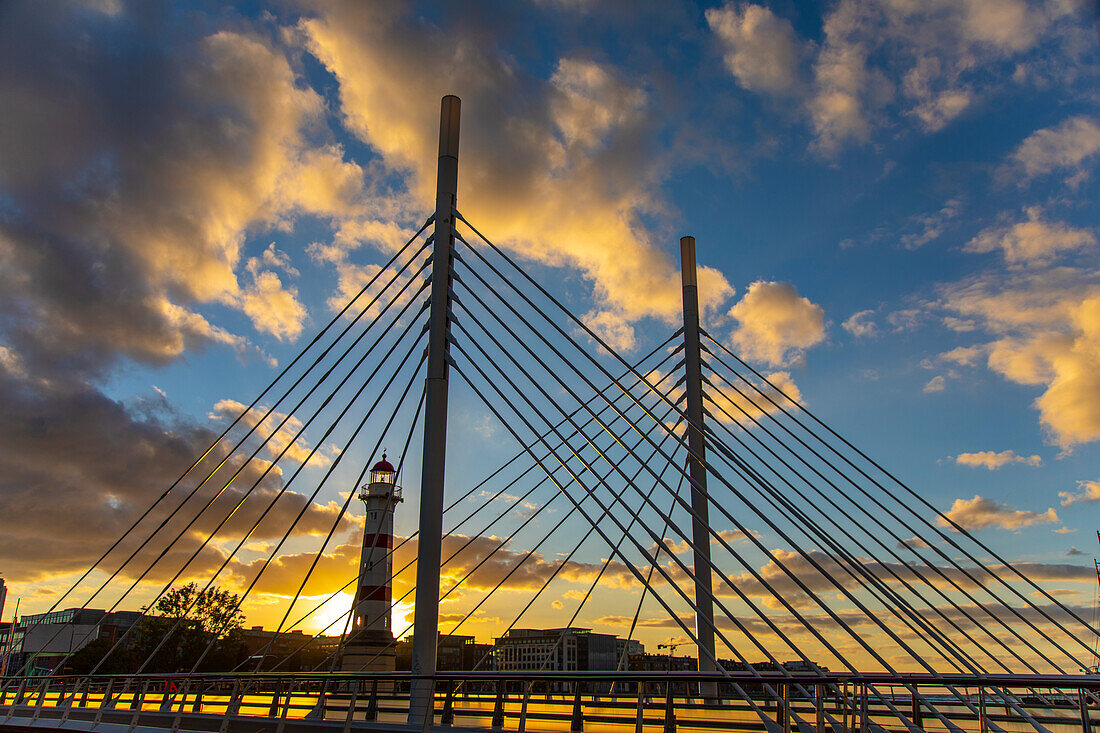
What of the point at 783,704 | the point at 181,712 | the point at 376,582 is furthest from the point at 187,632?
the point at 783,704

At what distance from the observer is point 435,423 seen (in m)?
14.6

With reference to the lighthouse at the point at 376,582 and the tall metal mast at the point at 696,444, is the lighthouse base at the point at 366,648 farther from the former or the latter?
the tall metal mast at the point at 696,444

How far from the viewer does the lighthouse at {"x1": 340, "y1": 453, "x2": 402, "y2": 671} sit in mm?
41969

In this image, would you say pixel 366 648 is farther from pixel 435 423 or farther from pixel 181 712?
pixel 435 423

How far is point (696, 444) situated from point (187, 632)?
41.8m

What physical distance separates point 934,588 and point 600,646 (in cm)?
9018

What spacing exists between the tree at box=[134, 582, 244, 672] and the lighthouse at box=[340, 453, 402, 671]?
7471 millimetres

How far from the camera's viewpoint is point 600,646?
99688mm

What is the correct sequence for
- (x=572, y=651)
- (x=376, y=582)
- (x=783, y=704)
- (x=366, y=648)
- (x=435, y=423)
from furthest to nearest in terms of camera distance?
(x=572, y=651) → (x=366, y=648) → (x=376, y=582) → (x=435, y=423) → (x=783, y=704)

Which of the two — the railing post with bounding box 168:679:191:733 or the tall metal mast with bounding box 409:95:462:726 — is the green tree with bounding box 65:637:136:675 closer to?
the railing post with bounding box 168:679:191:733

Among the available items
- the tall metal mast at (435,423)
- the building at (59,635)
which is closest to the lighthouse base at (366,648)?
the building at (59,635)

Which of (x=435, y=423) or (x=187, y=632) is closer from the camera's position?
(x=435, y=423)

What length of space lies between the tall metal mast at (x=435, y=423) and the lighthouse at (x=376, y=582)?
28.9 meters

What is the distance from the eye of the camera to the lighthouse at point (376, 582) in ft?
138
